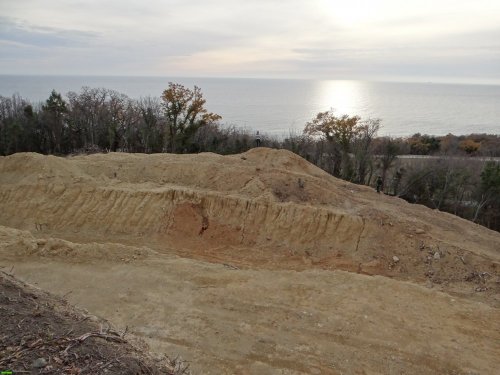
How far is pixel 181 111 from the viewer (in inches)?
1506

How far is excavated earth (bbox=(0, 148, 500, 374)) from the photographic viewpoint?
9664 mm

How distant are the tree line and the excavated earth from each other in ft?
Result: 36.0

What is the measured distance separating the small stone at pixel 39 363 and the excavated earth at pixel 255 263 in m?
4.46

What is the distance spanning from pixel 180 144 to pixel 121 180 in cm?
1755

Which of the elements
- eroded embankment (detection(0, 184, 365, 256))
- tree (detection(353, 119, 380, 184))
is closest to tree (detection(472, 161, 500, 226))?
tree (detection(353, 119, 380, 184))

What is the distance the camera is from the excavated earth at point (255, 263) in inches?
380

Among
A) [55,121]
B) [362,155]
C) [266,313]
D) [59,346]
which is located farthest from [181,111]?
[59,346]

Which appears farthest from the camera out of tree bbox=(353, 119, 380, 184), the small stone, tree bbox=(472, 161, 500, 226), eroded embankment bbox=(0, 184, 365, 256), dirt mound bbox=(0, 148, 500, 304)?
tree bbox=(353, 119, 380, 184)

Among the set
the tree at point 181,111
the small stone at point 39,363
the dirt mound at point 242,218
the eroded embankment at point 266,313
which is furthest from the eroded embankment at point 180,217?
the tree at point 181,111

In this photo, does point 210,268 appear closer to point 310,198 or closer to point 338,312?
point 338,312

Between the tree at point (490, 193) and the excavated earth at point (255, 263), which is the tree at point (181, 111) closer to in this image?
the excavated earth at point (255, 263)

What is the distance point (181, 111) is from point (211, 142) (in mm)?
4058

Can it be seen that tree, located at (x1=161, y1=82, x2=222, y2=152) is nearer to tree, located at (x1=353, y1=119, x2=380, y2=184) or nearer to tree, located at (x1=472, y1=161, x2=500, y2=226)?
tree, located at (x1=353, y1=119, x2=380, y2=184)

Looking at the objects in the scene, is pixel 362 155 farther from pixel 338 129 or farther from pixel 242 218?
pixel 242 218
